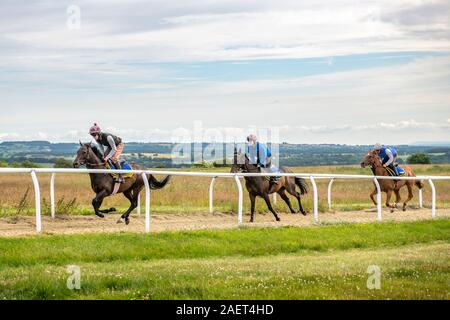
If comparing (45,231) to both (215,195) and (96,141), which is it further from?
(215,195)

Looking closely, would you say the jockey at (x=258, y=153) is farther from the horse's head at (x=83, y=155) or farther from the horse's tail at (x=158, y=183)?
the horse's head at (x=83, y=155)

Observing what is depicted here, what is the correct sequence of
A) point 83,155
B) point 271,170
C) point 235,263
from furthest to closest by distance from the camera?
1. point 271,170
2. point 83,155
3. point 235,263

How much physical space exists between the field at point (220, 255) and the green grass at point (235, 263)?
14 millimetres

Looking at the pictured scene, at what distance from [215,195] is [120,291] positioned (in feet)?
57.5

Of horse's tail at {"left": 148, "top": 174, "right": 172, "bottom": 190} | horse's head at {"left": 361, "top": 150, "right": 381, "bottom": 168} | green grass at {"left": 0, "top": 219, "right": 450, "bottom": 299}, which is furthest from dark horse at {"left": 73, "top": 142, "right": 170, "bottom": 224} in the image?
horse's head at {"left": 361, "top": 150, "right": 381, "bottom": 168}

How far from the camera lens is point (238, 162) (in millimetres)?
21219

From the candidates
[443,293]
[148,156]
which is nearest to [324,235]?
[443,293]

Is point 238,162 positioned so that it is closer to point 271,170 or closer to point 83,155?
point 271,170

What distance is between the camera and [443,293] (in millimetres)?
10516

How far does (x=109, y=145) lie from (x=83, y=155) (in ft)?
2.48

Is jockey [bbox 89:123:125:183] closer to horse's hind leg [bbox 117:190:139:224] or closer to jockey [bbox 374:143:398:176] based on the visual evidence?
horse's hind leg [bbox 117:190:139:224]

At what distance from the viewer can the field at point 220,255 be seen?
10.6m

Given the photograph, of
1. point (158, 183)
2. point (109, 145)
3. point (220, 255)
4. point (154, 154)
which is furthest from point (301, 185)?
point (154, 154)

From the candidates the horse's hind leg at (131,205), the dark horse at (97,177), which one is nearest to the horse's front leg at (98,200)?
the dark horse at (97,177)
